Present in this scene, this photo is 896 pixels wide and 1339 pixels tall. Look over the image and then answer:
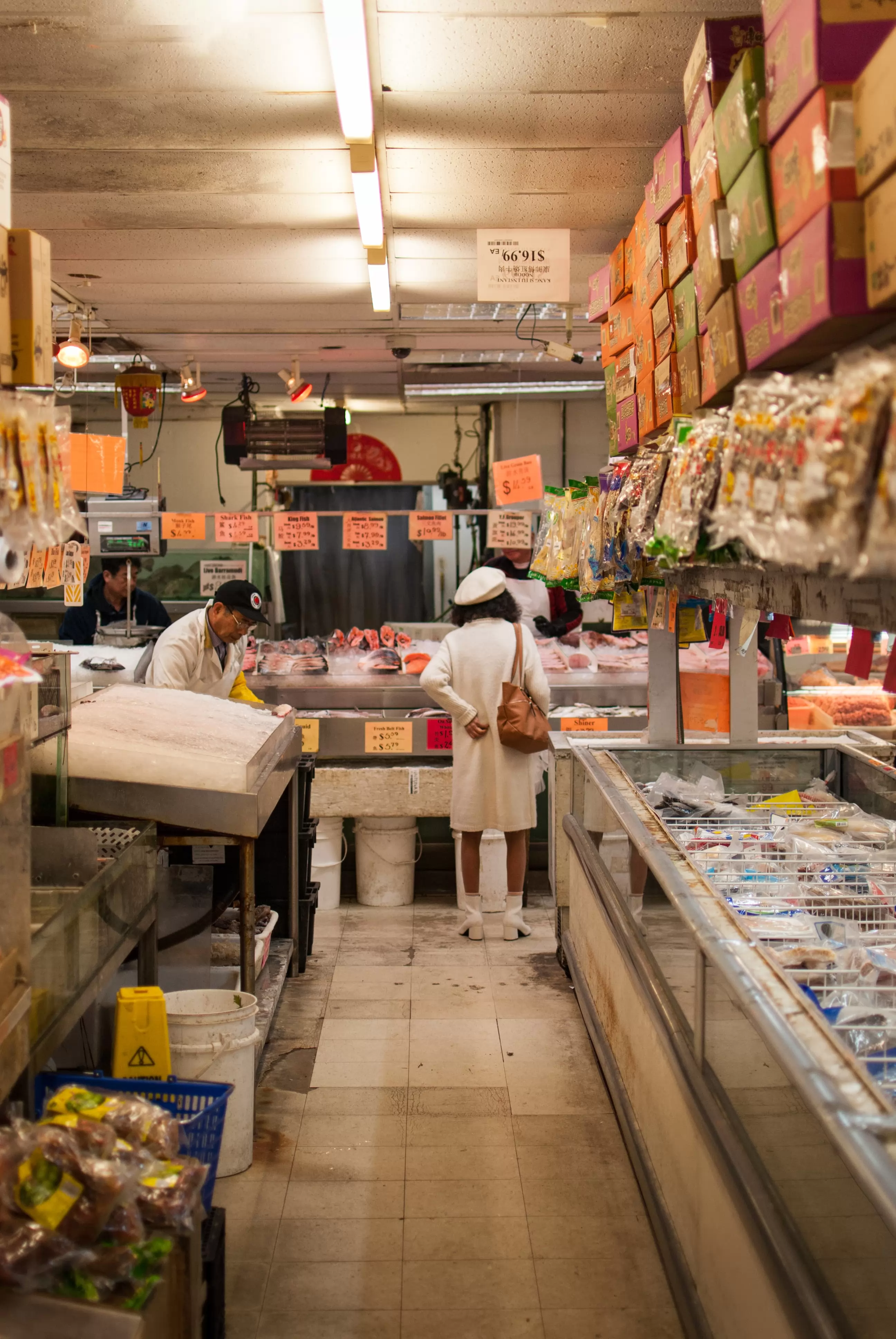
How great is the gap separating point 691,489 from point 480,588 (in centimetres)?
359

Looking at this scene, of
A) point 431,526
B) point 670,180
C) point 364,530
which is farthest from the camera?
point 431,526

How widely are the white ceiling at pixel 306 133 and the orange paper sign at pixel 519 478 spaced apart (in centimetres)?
112

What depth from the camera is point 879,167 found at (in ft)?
5.65

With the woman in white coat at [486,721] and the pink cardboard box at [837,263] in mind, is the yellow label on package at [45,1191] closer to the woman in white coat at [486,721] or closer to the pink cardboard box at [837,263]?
the pink cardboard box at [837,263]

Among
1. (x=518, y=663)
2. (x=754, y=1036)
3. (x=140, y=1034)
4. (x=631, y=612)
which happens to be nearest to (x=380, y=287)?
(x=518, y=663)

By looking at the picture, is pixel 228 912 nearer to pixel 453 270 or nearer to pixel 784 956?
pixel 784 956

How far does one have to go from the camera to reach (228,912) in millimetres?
5000

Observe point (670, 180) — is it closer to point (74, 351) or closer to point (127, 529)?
point (74, 351)

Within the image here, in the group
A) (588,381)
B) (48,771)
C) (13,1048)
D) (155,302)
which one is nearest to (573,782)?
(48,771)

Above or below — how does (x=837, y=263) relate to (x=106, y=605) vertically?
above

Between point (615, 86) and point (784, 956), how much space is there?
9.26 ft

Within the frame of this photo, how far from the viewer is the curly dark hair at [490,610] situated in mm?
6047

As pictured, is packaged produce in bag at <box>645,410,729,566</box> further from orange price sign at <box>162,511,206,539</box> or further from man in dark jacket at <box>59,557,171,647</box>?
man in dark jacket at <box>59,557,171,647</box>

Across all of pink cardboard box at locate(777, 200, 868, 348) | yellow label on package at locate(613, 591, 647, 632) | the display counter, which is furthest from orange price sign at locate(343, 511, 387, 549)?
pink cardboard box at locate(777, 200, 868, 348)
